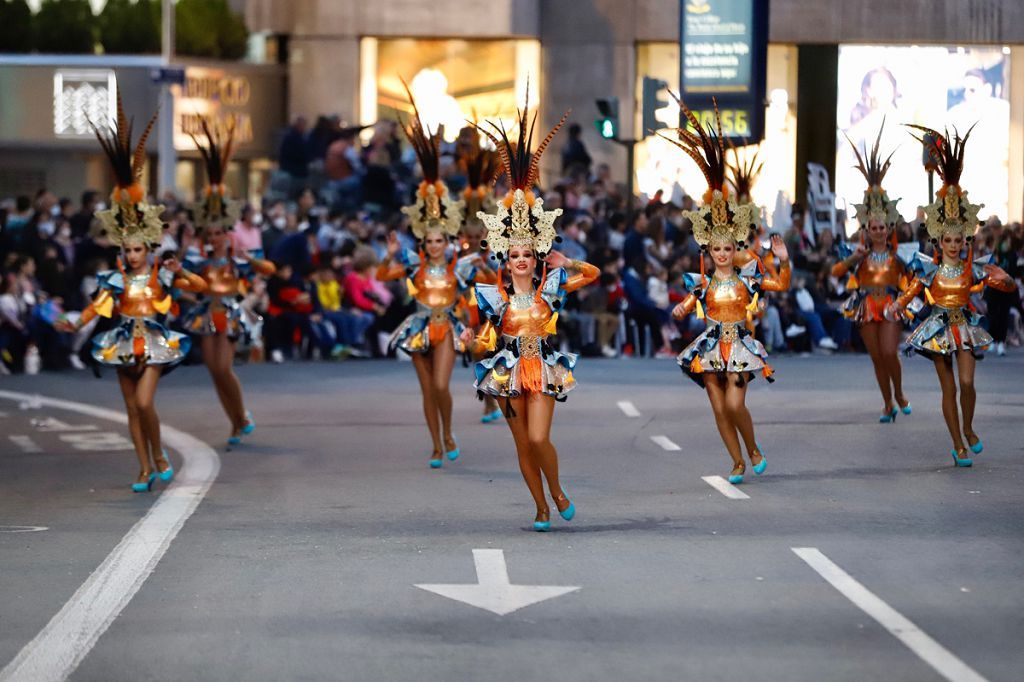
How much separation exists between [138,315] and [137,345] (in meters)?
0.25

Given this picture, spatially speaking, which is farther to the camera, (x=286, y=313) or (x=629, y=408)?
(x=286, y=313)

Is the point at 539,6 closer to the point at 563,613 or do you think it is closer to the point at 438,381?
the point at 438,381

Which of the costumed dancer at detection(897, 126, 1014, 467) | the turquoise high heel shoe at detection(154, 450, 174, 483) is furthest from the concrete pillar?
the turquoise high heel shoe at detection(154, 450, 174, 483)

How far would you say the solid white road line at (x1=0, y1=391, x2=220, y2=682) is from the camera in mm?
8133

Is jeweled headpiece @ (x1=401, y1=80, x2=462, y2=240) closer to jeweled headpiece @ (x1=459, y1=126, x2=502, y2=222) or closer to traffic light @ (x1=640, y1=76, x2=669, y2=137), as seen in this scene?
jeweled headpiece @ (x1=459, y1=126, x2=502, y2=222)

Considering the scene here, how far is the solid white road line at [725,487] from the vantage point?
524 inches

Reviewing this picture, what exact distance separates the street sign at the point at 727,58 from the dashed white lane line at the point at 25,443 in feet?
52.2

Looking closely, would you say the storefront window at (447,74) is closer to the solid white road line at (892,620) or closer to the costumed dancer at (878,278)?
the costumed dancer at (878,278)

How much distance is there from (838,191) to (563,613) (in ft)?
109

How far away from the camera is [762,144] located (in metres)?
39.6

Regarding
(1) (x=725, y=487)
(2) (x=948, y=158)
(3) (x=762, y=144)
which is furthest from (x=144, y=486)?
(3) (x=762, y=144)

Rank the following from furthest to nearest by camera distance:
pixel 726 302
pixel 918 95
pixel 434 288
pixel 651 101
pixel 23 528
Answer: pixel 918 95 < pixel 651 101 < pixel 434 288 < pixel 726 302 < pixel 23 528

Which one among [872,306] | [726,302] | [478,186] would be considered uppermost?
[478,186]

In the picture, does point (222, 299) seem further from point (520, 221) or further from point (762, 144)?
point (762, 144)
